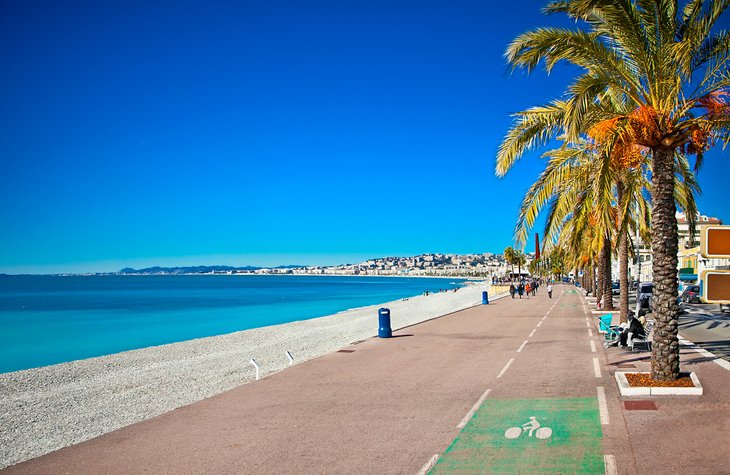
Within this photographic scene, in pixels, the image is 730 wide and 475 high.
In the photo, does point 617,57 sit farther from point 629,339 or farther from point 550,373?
point 629,339

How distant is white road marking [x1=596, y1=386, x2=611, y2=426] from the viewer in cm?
887

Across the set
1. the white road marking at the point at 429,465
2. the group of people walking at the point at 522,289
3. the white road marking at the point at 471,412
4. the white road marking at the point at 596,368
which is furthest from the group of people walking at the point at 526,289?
the white road marking at the point at 429,465

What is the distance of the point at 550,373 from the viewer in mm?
13211

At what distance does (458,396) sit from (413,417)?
1815mm

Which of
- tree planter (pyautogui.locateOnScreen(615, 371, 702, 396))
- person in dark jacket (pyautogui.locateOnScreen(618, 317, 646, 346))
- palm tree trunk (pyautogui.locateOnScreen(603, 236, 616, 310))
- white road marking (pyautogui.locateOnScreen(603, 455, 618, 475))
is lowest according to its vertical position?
white road marking (pyautogui.locateOnScreen(603, 455, 618, 475))

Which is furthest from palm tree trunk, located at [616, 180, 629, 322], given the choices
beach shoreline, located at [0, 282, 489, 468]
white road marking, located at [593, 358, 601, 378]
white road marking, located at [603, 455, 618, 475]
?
white road marking, located at [603, 455, 618, 475]

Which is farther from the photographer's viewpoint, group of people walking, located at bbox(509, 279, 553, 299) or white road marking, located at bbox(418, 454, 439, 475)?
group of people walking, located at bbox(509, 279, 553, 299)

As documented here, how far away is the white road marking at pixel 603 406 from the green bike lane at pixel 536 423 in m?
0.02

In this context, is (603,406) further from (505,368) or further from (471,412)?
(505,368)

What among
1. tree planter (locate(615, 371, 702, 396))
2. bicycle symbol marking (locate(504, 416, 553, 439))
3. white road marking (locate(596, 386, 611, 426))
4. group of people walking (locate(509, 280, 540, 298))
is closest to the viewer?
bicycle symbol marking (locate(504, 416, 553, 439))

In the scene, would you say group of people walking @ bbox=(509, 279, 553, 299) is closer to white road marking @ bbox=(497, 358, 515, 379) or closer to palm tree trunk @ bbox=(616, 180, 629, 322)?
palm tree trunk @ bbox=(616, 180, 629, 322)

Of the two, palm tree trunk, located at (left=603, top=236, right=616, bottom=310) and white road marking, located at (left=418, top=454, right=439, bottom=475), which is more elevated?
palm tree trunk, located at (left=603, top=236, right=616, bottom=310)

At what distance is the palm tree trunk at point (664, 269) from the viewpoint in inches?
427

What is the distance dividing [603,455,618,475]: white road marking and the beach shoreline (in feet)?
28.2
